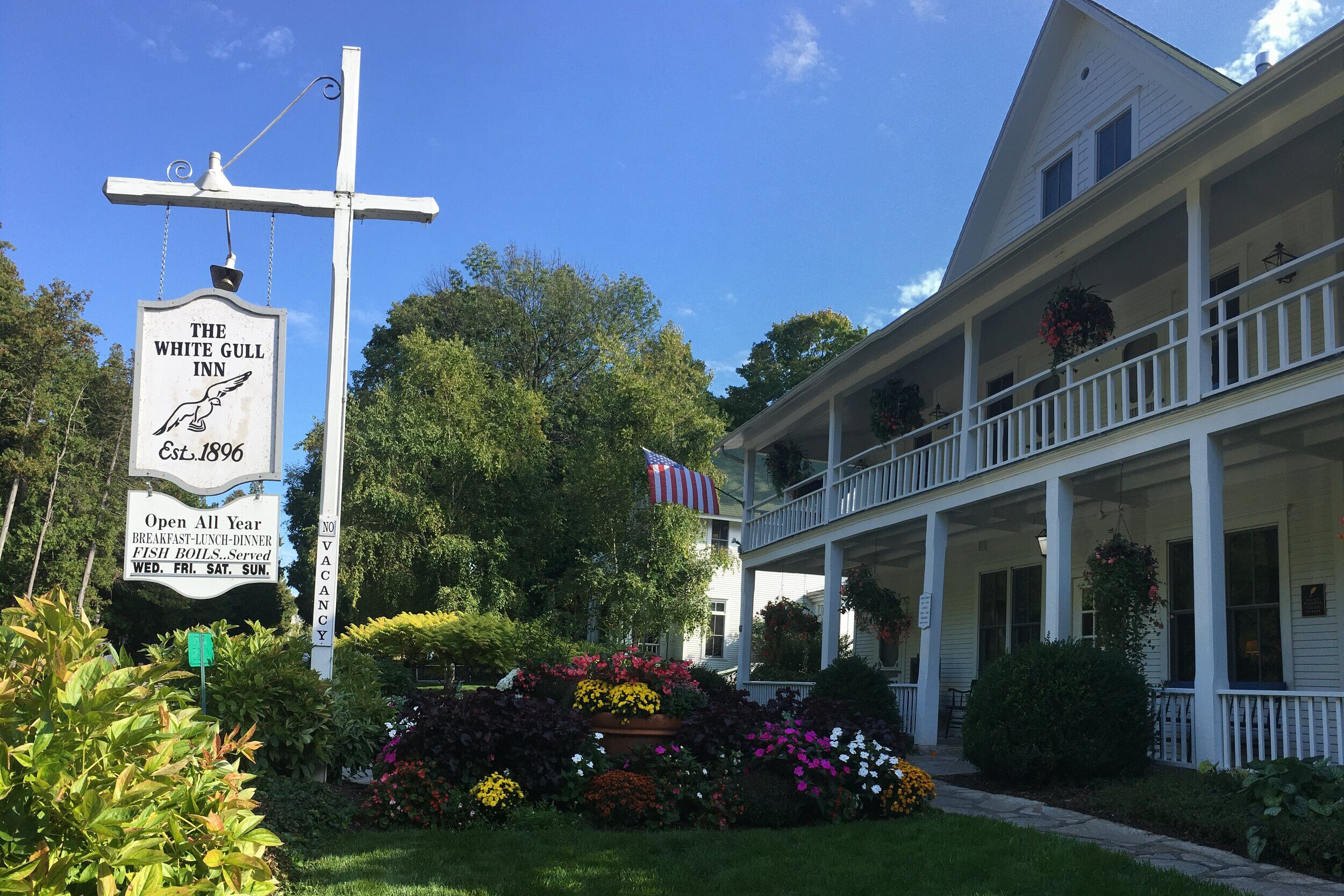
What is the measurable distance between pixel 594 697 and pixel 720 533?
26453 mm

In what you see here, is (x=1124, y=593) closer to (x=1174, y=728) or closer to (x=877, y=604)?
(x=1174, y=728)

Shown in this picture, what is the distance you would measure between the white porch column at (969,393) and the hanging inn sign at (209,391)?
909 centimetres

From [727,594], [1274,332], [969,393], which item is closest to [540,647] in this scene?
[969,393]

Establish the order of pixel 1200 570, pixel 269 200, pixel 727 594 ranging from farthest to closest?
pixel 727 594, pixel 1200 570, pixel 269 200

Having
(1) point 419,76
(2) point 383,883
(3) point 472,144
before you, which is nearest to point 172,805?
(2) point 383,883

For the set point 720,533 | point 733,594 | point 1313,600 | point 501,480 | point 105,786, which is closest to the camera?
point 105,786

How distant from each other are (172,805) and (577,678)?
661cm

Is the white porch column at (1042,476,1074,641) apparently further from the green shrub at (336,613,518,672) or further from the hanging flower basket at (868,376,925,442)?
the green shrub at (336,613,518,672)

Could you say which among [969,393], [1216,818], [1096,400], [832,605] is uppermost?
[969,393]

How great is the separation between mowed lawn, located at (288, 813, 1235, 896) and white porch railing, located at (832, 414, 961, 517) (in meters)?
7.02

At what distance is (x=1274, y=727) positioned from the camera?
8234 mm

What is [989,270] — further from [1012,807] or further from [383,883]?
[383,883]

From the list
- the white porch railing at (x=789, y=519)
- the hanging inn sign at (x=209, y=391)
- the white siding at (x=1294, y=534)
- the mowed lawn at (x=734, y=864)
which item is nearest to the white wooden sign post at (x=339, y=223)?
the hanging inn sign at (x=209, y=391)

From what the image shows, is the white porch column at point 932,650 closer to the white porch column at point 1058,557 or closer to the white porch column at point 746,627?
the white porch column at point 1058,557
